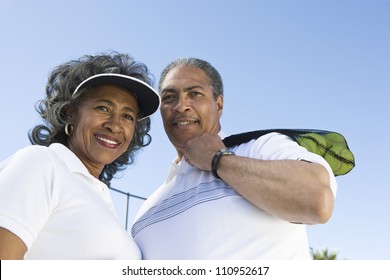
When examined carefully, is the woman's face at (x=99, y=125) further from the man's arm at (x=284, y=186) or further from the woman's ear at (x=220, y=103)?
the woman's ear at (x=220, y=103)

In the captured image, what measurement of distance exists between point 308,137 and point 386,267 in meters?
0.93

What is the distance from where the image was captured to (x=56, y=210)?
2.52 m

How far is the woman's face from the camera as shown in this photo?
3.24 metres

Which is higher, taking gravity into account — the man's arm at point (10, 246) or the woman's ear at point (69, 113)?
the woman's ear at point (69, 113)

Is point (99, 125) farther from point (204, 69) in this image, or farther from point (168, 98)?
point (204, 69)

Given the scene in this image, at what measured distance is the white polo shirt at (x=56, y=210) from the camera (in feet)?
7.54

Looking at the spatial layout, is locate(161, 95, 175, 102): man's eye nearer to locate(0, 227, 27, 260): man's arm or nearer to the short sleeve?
the short sleeve

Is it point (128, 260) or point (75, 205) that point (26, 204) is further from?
point (128, 260)

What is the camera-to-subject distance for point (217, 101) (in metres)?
4.15

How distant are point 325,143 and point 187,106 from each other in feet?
3.61

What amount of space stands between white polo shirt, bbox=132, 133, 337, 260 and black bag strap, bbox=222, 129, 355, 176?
0.32ft

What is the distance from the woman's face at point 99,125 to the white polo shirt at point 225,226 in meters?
0.56

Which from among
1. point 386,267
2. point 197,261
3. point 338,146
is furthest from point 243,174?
point 386,267

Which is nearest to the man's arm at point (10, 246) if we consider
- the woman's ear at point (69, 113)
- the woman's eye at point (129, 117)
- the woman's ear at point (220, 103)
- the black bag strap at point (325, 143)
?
the woman's ear at point (69, 113)
